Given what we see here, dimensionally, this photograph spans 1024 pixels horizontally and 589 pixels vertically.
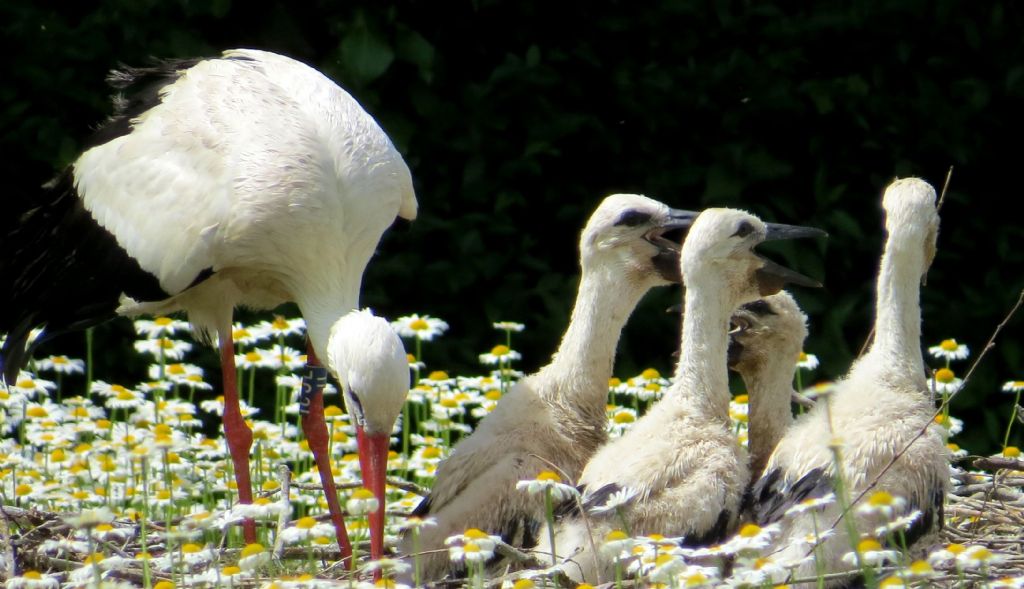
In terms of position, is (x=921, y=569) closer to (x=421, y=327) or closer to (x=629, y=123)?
(x=421, y=327)

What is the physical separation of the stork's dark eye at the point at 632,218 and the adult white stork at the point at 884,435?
592 millimetres

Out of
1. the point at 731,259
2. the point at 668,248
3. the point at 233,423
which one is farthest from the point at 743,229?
the point at 233,423

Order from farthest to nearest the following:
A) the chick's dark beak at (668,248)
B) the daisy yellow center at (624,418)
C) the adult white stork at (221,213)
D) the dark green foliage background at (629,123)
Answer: the dark green foliage background at (629,123) < the daisy yellow center at (624,418) < the adult white stork at (221,213) < the chick's dark beak at (668,248)

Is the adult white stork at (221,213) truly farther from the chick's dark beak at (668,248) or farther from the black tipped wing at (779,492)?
the black tipped wing at (779,492)

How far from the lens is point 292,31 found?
613cm

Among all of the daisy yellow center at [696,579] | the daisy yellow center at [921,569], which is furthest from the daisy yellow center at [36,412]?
the daisy yellow center at [921,569]

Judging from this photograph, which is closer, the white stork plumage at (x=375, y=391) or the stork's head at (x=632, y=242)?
the white stork plumage at (x=375, y=391)

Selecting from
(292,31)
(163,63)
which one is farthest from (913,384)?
(292,31)

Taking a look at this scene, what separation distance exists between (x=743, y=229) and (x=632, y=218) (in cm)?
32

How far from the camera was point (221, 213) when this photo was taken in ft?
14.8

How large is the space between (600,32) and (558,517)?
283cm

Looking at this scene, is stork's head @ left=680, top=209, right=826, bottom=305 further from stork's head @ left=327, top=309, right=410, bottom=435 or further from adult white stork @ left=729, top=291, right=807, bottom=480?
stork's head @ left=327, top=309, right=410, bottom=435

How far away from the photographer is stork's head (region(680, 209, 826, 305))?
402 centimetres

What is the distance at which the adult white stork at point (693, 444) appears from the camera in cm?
374
